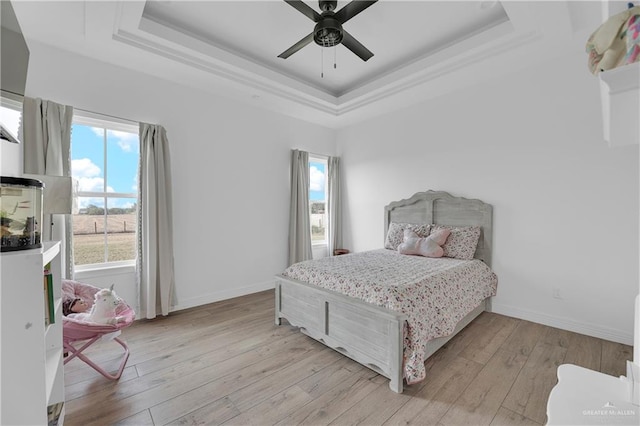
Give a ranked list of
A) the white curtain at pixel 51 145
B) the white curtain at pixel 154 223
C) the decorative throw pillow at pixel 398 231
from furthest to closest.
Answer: the decorative throw pillow at pixel 398 231 < the white curtain at pixel 154 223 < the white curtain at pixel 51 145

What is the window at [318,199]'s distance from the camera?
498 cm

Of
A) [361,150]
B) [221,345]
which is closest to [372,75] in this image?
[361,150]

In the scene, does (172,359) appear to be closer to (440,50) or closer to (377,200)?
(377,200)

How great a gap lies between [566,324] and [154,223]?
14.5 feet

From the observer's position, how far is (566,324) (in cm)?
282

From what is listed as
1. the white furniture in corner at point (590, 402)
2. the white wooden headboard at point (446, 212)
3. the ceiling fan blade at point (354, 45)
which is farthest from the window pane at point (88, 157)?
the white furniture in corner at point (590, 402)

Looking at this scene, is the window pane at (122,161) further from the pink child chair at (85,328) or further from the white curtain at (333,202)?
the white curtain at (333,202)

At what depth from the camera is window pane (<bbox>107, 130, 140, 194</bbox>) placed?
10.0ft

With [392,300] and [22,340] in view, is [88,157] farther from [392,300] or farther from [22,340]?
[392,300]

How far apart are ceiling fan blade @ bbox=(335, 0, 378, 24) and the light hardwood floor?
2.70m

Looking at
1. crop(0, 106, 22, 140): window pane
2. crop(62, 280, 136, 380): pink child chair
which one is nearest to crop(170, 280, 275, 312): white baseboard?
crop(62, 280, 136, 380): pink child chair

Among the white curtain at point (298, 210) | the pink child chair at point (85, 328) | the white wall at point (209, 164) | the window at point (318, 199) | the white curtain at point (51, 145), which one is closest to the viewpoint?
the pink child chair at point (85, 328)

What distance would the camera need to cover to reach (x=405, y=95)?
12.2 ft

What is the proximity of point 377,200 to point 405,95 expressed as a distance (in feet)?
5.29
